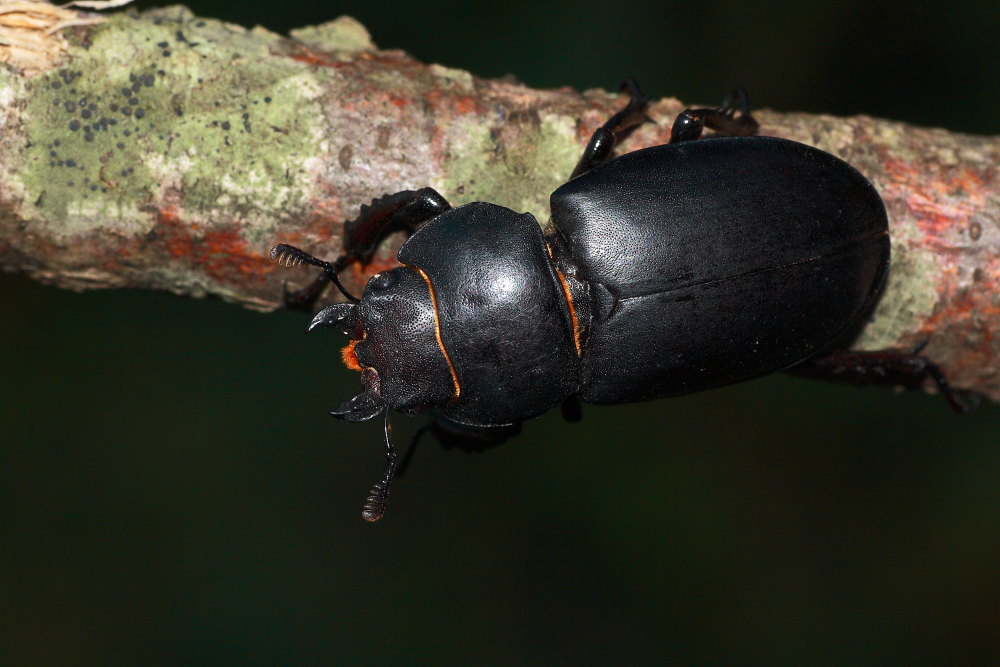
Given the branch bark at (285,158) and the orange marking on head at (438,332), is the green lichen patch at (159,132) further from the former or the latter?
the orange marking on head at (438,332)

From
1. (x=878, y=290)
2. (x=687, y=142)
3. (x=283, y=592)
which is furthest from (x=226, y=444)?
(x=878, y=290)

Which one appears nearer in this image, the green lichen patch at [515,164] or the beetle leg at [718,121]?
the green lichen patch at [515,164]

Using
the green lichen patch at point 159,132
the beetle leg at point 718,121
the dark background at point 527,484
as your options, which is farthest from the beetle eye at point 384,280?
the dark background at point 527,484

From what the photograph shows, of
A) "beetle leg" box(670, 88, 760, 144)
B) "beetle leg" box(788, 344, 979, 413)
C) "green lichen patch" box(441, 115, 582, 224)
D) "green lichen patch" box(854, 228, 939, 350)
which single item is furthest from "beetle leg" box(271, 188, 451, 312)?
"green lichen patch" box(854, 228, 939, 350)

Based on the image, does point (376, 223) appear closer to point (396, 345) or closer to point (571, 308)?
point (396, 345)

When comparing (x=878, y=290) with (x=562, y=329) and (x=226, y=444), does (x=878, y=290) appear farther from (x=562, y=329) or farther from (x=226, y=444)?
(x=226, y=444)

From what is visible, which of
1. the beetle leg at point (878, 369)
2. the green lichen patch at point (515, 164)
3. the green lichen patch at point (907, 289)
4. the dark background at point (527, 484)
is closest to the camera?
the green lichen patch at point (515, 164)

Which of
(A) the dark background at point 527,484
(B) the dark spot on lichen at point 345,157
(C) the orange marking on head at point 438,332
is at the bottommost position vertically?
(A) the dark background at point 527,484
